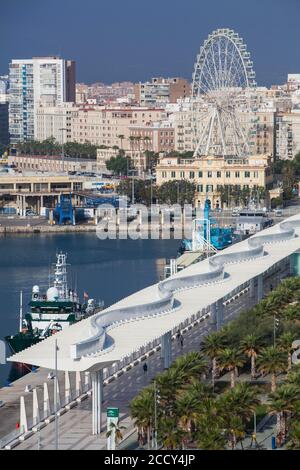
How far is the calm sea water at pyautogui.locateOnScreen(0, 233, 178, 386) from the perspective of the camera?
17438mm

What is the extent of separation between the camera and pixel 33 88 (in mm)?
50500

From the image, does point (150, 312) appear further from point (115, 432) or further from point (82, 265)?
point (82, 265)

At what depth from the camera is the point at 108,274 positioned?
19594mm

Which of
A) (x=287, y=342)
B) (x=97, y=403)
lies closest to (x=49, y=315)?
(x=287, y=342)

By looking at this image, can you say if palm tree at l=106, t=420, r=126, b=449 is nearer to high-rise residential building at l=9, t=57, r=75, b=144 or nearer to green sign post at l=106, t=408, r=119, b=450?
green sign post at l=106, t=408, r=119, b=450

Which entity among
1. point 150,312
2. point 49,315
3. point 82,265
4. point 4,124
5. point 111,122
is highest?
point 111,122

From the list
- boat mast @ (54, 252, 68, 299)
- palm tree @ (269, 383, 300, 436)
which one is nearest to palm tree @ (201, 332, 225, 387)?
palm tree @ (269, 383, 300, 436)

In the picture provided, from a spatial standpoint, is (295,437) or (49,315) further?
(49,315)

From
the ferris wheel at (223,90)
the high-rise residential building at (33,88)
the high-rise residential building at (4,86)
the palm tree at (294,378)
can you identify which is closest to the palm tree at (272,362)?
the palm tree at (294,378)

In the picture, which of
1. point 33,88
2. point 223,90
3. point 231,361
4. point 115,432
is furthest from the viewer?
point 33,88

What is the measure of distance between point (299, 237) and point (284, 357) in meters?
5.38

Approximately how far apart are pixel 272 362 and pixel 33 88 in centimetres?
4029

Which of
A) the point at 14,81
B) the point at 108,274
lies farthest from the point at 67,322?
the point at 14,81

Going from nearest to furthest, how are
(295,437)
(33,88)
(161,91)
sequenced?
1. (295,437)
2. (161,91)
3. (33,88)
